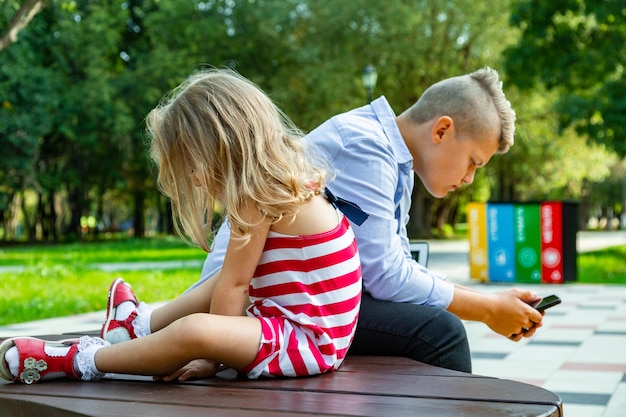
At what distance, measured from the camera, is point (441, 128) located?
2.92m

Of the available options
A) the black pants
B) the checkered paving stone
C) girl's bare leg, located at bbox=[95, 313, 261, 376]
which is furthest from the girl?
the checkered paving stone

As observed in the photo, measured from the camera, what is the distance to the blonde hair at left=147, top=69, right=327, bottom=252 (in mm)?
2285

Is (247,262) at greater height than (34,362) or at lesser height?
greater

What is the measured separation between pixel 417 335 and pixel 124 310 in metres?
0.96

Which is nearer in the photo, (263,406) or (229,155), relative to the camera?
(263,406)

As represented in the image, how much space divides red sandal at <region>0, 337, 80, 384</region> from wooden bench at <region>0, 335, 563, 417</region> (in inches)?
1.4

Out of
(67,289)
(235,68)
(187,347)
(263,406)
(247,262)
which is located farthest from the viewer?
(235,68)

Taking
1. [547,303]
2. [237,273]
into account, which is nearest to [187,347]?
[237,273]

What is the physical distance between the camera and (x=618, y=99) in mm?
16953

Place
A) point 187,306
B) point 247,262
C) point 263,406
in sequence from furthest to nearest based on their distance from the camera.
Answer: point 187,306 < point 247,262 < point 263,406

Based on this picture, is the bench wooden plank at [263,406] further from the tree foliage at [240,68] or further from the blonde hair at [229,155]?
the tree foliage at [240,68]

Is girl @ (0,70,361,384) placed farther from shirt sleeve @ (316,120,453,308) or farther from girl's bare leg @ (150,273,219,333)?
girl's bare leg @ (150,273,219,333)

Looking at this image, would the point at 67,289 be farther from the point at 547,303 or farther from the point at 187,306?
the point at 547,303

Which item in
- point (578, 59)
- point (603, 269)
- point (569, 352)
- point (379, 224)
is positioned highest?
point (578, 59)
